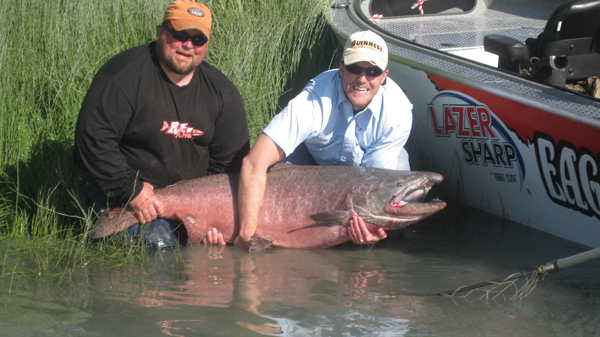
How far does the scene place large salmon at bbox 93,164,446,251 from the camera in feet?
13.2

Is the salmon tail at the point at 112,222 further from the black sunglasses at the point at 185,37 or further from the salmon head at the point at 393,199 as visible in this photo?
the salmon head at the point at 393,199

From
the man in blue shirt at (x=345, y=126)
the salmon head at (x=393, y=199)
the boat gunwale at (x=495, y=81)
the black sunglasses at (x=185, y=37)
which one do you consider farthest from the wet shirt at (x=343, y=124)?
the black sunglasses at (x=185, y=37)

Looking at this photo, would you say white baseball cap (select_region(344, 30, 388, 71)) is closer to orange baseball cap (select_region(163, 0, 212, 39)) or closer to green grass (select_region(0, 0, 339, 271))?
orange baseball cap (select_region(163, 0, 212, 39))

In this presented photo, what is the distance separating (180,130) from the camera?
416 cm

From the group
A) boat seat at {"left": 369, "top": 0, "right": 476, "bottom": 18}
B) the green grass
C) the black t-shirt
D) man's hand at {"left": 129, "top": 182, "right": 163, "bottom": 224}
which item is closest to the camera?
the black t-shirt

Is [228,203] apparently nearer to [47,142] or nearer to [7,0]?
[47,142]

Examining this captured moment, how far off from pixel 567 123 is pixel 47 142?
402 centimetres

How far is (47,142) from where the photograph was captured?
4828 mm

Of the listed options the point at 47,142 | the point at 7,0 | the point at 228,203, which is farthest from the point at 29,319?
the point at 7,0

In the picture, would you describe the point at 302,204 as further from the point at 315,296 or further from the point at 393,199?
the point at 315,296

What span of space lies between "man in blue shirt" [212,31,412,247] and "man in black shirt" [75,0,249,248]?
46 centimetres

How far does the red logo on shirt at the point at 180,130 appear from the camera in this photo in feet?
13.5

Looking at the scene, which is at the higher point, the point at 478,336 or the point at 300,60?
the point at 300,60

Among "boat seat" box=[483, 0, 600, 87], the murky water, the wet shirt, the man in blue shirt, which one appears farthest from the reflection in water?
"boat seat" box=[483, 0, 600, 87]
